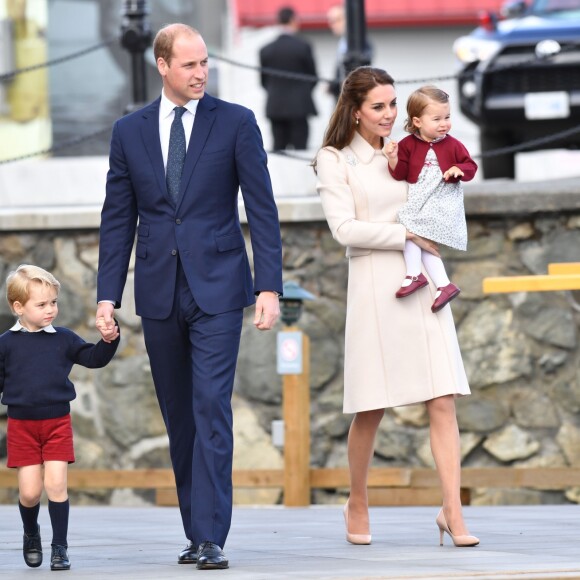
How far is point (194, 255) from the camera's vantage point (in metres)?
6.39

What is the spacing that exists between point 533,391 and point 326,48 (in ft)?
46.7

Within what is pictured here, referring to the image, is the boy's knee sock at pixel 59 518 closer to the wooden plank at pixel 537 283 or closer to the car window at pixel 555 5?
the wooden plank at pixel 537 283

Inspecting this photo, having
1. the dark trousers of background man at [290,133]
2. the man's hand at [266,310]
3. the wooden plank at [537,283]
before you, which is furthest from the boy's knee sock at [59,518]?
the dark trousers of background man at [290,133]

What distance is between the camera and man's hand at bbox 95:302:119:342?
636cm

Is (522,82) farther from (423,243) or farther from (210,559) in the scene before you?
(210,559)

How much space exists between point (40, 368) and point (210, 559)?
0.90 m

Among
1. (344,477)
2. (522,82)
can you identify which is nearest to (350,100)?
(344,477)

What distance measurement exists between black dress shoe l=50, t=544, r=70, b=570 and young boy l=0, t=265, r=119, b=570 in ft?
0.23

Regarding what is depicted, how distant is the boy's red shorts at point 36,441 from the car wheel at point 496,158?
285 inches

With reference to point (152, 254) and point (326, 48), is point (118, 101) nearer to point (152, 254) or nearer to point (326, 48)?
point (326, 48)

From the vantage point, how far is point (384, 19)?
78.7 feet

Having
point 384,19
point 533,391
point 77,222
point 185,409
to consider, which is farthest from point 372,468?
point 384,19

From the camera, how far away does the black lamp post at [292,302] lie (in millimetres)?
10219

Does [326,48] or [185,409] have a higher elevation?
[326,48]
